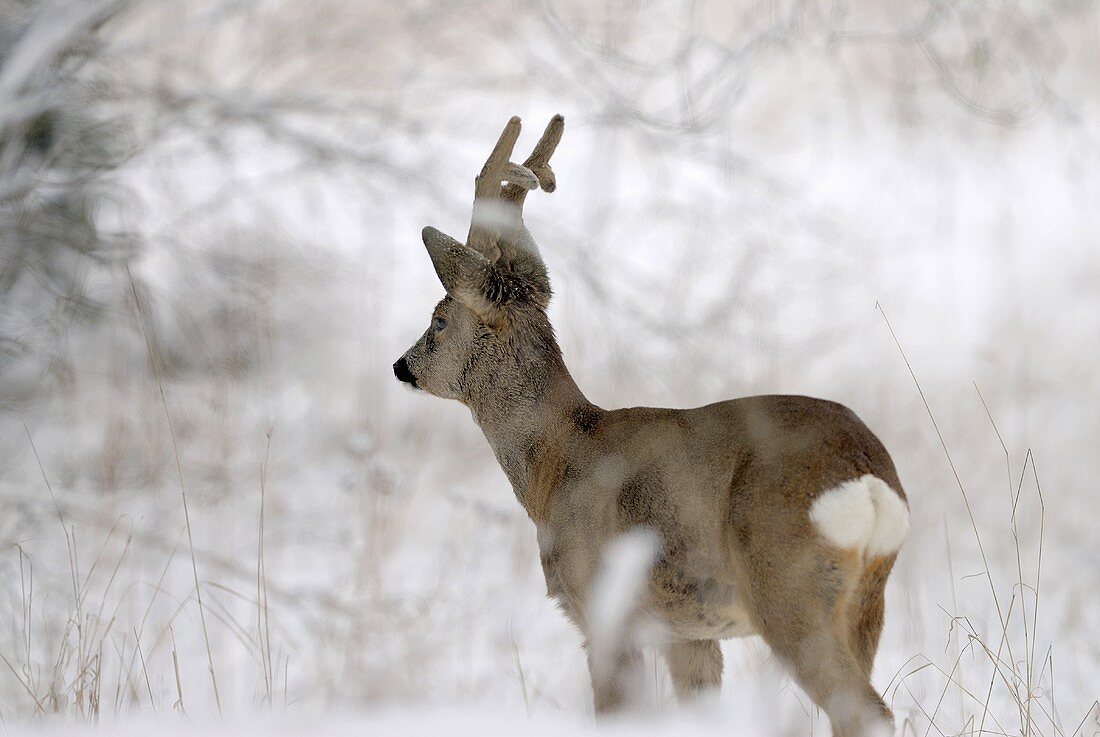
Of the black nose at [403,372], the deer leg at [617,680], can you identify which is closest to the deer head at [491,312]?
the black nose at [403,372]

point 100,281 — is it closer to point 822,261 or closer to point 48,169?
point 48,169

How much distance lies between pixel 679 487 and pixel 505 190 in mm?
1313

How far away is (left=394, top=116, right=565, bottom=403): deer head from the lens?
13.3 feet

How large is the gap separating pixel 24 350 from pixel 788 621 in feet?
14.6

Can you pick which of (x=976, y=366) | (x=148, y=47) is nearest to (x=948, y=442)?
(x=976, y=366)

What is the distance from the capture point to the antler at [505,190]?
4.02 metres

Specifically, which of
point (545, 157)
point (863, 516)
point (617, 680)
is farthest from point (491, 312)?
point (863, 516)

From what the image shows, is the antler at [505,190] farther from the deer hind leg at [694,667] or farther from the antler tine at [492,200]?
the deer hind leg at [694,667]

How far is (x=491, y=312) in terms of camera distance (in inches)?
160

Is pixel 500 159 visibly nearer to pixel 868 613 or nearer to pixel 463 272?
pixel 463 272

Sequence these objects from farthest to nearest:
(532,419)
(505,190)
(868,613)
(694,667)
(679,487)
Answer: (505,190)
(532,419)
(694,667)
(679,487)
(868,613)

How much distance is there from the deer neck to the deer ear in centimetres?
25

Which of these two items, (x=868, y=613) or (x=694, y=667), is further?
(x=694, y=667)

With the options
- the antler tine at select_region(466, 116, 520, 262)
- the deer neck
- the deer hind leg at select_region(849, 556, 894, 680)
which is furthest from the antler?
the deer hind leg at select_region(849, 556, 894, 680)
